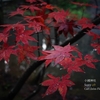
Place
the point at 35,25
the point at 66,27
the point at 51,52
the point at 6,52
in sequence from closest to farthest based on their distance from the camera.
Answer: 1. the point at 51,52
2. the point at 6,52
3. the point at 35,25
4. the point at 66,27

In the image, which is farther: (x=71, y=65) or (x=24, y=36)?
(x=24, y=36)

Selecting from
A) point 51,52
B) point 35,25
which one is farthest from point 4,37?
point 51,52

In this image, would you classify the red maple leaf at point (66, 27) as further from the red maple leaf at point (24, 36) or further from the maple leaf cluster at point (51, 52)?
the red maple leaf at point (24, 36)

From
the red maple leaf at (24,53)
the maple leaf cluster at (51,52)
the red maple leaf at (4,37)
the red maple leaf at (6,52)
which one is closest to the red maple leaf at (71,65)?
the maple leaf cluster at (51,52)

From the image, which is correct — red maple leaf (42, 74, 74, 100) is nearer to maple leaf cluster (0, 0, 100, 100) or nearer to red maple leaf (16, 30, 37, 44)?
maple leaf cluster (0, 0, 100, 100)

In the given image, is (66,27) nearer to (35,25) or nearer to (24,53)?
(35,25)

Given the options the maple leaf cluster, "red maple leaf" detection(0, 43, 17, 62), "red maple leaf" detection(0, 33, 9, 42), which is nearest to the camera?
the maple leaf cluster

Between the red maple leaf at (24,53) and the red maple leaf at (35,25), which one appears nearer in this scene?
the red maple leaf at (24,53)

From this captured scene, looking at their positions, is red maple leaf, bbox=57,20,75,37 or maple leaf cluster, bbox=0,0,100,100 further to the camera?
red maple leaf, bbox=57,20,75,37

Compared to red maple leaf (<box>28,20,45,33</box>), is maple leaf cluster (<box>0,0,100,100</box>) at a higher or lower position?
lower

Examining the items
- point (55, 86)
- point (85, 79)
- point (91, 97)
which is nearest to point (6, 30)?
point (55, 86)

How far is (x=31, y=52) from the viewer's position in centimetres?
146

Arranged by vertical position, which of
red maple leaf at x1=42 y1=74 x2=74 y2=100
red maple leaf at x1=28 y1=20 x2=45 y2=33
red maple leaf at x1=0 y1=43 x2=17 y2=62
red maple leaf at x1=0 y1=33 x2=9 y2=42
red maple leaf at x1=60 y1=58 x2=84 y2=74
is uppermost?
red maple leaf at x1=28 y1=20 x2=45 y2=33

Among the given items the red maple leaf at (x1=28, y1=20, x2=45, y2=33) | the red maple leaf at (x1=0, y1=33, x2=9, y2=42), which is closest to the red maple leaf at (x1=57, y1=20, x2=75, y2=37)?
the red maple leaf at (x1=28, y1=20, x2=45, y2=33)
